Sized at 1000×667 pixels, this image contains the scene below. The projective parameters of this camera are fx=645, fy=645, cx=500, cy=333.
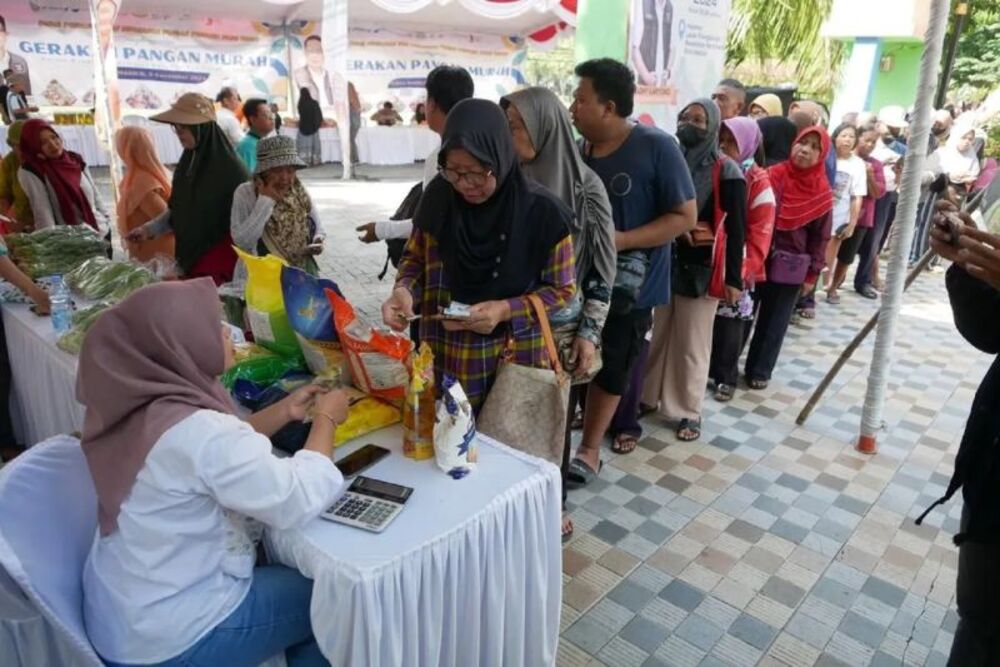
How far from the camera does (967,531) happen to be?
145 centimetres

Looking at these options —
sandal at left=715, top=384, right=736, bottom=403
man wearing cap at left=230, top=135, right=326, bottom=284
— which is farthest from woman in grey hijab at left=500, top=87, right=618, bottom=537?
sandal at left=715, top=384, right=736, bottom=403

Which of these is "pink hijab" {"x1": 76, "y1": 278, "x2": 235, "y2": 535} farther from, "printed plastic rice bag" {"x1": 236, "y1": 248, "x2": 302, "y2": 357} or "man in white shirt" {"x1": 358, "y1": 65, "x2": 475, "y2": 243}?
"man in white shirt" {"x1": 358, "y1": 65, "x2": 475, "y2": 243}

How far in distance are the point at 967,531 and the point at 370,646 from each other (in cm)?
133

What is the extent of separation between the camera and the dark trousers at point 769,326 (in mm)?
3959

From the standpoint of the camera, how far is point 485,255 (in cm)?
181

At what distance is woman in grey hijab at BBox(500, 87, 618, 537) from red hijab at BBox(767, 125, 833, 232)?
2210 millimetres

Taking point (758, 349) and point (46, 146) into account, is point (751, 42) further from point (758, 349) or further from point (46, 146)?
point (46, 146)

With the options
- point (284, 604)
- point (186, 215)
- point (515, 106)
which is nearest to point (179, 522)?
point (284, 604)

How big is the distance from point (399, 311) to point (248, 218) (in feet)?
4.52

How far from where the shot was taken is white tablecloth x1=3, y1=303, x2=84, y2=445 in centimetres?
227

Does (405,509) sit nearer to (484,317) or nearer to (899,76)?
(484,317)

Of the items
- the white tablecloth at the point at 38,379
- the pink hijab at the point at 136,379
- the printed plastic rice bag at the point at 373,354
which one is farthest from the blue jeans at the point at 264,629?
the white tablecloth at the point at 38,379

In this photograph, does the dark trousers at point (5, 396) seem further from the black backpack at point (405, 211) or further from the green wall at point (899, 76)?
the green wall at point (899, 76)

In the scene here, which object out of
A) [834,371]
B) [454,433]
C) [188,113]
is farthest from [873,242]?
[454,433]
